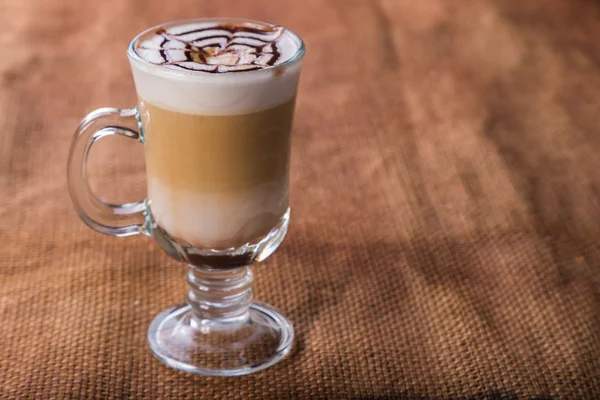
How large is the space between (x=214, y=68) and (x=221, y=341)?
32 centimetres

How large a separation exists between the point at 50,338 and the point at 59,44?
1.04 meters

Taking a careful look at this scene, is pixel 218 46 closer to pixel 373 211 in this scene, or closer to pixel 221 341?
pixel 221 341

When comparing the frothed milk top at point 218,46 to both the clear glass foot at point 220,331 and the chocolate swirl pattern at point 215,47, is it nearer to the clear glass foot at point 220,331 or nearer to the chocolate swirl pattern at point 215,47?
the chocolate swirl pattern at point 215,47

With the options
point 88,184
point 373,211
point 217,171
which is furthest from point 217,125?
point 373,211

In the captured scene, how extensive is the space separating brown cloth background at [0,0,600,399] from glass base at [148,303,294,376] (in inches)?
0.6

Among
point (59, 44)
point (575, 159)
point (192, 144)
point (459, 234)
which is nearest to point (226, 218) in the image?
point (192, 144)

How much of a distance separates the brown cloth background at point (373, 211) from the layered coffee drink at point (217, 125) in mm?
164

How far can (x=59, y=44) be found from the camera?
Result: 5.66ft

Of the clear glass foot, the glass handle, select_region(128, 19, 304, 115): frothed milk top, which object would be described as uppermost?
select_region(128, 19, 304, 115): frothed milk top

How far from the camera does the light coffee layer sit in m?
0.75

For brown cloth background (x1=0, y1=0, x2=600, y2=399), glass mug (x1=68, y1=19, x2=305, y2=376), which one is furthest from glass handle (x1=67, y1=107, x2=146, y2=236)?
brown cloth background (x1=0, y1=0, x2=600, y2=399)

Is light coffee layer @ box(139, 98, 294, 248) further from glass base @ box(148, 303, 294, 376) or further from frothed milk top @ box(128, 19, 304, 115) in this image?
glass base @ box(148, 303, 294, 376)

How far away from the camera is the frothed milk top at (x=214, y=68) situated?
0.71 metres

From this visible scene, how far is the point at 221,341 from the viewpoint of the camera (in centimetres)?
88
